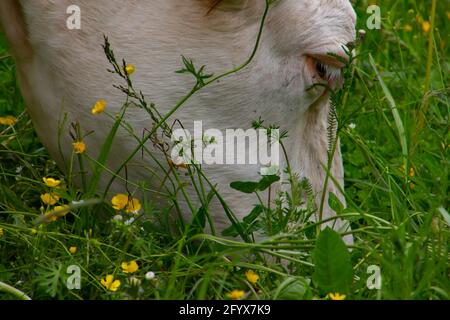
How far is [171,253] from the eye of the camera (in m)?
2.44

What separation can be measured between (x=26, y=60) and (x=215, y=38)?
0.54 m

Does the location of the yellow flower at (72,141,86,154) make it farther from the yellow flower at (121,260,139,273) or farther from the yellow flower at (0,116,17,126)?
the yellow flower at (0,116,17,126)

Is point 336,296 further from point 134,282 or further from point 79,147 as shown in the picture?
point 79,147

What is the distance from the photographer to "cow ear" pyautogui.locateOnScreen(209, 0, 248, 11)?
260 cm

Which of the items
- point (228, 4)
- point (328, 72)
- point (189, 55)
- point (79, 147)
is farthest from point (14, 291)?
point (328, 72)

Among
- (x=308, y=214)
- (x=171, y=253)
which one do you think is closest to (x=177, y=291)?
(x=171, y=253)

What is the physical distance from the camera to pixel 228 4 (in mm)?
2607

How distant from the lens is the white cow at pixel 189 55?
2602 millimetres

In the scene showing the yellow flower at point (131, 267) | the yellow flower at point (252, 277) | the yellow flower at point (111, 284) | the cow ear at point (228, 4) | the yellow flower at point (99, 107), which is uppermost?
the cow ear at point (228, 4)

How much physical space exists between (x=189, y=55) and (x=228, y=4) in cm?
17

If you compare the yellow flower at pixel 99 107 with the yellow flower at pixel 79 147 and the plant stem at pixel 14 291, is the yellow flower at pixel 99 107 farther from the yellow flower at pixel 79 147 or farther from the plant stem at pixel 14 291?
the plant stem at pixel 14 291

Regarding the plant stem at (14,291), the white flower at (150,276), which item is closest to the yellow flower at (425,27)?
the white flower at (150,276)

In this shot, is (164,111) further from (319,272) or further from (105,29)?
(319,272)
